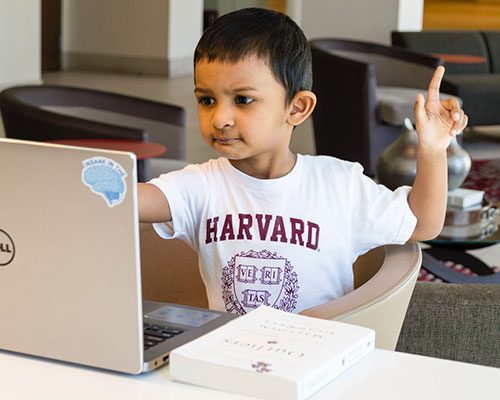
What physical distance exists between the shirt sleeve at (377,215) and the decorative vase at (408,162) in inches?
93.1

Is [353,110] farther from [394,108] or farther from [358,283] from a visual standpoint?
[358,283]

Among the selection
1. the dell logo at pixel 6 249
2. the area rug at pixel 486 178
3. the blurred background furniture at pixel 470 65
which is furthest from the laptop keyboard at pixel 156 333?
the blurred background furniture at pixel 470 65

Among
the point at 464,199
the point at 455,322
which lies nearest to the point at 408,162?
the point at 464,199

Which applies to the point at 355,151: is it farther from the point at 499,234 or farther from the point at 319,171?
the point at 319,171

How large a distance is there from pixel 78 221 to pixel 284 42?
0.84 metres

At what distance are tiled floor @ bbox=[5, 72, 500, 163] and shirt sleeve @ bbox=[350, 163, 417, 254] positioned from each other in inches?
210

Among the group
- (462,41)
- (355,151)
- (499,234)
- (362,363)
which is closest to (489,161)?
(355,151)

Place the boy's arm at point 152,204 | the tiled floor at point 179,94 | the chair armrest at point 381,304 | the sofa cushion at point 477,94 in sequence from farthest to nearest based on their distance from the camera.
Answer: the sofa cushion at point 477,94 < the tiled floor at point 179,94 < the boy's arm at point 152,204 < the chair armrest at point 381,304

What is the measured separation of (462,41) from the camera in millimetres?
9430

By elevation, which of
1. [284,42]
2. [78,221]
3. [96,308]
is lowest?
[96,308]

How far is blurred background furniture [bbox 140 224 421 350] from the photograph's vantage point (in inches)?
70.1

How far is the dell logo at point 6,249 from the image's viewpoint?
136 centimetres

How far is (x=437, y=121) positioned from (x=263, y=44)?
1.15 feet

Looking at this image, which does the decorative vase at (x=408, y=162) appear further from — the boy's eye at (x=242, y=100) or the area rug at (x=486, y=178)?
the boy's eye at (x=242, y=100)
